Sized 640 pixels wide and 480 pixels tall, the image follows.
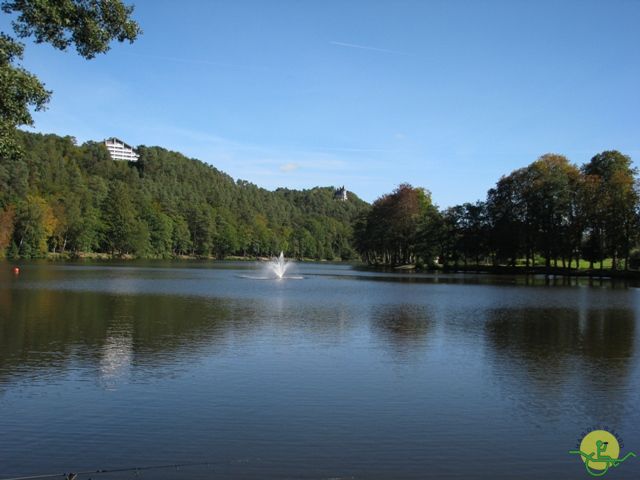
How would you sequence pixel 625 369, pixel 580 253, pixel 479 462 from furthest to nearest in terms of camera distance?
pixel 580 253 < pixel 625 369 < pixel 479 462

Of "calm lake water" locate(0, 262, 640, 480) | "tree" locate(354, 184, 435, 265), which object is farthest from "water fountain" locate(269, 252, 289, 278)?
"calm lake water" locate(0, 262, 640, 480)

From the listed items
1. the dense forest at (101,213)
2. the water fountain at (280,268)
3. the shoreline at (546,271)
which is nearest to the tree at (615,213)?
the shoreline at (546,271)

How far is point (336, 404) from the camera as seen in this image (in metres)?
11.9

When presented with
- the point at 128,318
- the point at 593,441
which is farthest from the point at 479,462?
the point at 128,318

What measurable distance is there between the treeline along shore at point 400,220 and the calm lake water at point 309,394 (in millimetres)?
5988

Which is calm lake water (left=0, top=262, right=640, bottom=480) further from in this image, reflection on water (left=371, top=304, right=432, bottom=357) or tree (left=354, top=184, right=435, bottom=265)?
tree (left=354, top=184, right=435, bottom=265)

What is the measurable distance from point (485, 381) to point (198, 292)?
2778 cm

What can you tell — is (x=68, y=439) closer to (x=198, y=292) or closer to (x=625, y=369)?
(x=625, y=369)

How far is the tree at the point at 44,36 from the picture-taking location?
12359 mm

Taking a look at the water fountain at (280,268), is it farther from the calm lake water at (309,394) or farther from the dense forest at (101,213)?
the calm lake water at (309,394)

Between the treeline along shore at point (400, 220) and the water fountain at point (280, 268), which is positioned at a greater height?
the treeline along shore at point (400, 220)

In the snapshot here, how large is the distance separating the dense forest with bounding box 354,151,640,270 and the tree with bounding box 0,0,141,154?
66.9m

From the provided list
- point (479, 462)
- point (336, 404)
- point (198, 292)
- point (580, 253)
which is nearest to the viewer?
point (479, 462)

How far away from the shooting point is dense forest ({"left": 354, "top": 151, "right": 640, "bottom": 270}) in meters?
69.6
